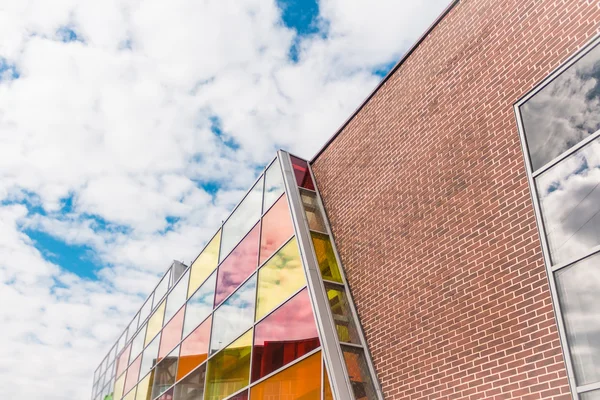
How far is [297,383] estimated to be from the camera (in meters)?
9.18

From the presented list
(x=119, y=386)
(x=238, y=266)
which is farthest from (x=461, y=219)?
(x=119, y=386)

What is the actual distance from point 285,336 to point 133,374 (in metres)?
11.6

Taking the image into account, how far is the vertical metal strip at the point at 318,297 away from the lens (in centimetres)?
833

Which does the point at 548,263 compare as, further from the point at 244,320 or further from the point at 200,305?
the point at 200,305

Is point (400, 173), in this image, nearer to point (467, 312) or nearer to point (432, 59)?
point (432, 59)

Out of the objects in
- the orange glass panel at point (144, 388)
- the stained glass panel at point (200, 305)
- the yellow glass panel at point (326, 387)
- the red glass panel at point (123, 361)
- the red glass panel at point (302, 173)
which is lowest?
the orange glass panel at point (144, 388)

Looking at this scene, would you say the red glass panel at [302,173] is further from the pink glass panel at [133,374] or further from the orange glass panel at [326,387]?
the pink glass panel at [133,374]

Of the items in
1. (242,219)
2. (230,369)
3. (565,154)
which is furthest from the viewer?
(242,219)

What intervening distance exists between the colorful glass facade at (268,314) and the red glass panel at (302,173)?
1.0 inches

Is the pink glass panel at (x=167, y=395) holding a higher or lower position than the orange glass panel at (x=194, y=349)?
lower

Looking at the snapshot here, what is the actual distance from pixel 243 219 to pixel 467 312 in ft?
24.5

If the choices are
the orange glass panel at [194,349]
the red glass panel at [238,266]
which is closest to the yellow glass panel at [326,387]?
the red glass panel at [238,266]

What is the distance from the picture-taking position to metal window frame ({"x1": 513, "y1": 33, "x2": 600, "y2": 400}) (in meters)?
5.50

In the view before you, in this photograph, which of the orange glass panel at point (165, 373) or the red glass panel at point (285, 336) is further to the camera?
the orange glass panel at point (165, 373)
